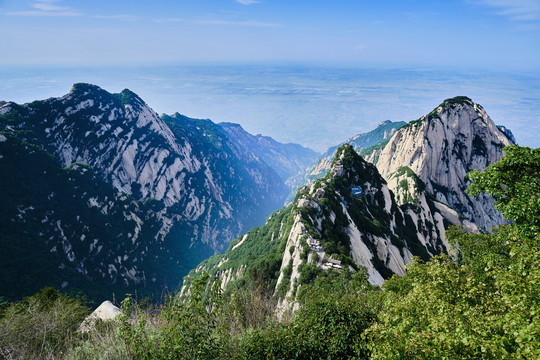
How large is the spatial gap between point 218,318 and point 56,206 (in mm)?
163536

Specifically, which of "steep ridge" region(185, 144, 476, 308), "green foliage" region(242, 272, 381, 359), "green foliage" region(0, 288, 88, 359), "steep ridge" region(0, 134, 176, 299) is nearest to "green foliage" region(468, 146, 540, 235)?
"green foliage" region(242, 272, 381, 359)

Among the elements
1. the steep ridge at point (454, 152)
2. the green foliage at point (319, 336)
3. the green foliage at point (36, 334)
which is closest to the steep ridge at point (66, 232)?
the green foliage at point (36, 334)

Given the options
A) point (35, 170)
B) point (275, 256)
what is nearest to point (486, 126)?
point (275, 256)

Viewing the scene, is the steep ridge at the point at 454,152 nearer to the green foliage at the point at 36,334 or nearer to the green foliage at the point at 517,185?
the green foliage at the point at 517,185

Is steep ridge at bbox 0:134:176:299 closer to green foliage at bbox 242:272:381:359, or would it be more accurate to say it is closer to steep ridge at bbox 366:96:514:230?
green foliage at bbox 242:272:381:359

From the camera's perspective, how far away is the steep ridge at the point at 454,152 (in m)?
164

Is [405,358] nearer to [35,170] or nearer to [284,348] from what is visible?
[284,348]

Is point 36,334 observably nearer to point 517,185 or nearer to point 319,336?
point 319,336

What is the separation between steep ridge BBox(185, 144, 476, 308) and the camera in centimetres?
5781

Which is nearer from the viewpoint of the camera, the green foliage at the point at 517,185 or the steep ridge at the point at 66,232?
the green foliage at the point at 517,185

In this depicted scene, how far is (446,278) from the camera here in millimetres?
20188

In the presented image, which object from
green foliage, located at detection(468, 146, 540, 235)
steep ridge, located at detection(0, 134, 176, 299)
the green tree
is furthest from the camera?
steep ridge, located at detection(0, 134, 176, 299)

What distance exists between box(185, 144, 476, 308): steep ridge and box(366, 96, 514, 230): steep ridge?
34211 mm

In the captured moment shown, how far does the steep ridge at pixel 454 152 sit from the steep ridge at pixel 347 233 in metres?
34.2
